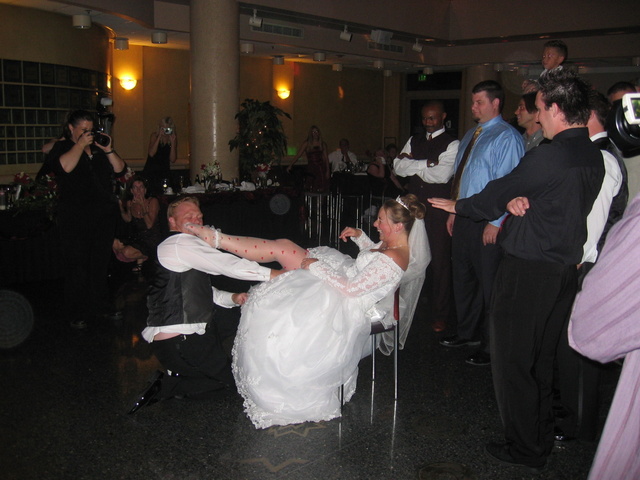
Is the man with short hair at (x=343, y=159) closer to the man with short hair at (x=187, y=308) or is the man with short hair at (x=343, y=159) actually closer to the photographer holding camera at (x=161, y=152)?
the photographer holding camera at (x=161, y=152)

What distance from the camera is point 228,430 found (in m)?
3.10

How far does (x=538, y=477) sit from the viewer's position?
271 centimetres

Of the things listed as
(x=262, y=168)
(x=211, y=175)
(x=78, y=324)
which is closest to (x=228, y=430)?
(x=78, y=324)

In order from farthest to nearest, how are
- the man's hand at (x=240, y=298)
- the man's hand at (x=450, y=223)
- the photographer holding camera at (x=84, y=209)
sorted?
the photographer holding camera at (x=84, y=209) < the man's hand at (x=450, y=223) < the man's hand at (x=240, y=298)

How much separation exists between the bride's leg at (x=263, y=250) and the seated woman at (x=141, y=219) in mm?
3036

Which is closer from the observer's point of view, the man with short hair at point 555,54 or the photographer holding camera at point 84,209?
the man with short hair at point 555,54

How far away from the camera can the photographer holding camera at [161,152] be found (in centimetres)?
816

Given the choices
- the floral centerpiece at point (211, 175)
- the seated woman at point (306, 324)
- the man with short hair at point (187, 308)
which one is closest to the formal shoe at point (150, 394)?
the man with short hair at point (187, 308)

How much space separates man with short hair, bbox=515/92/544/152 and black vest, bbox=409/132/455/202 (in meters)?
0.59

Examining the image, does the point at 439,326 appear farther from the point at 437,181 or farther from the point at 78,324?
the point at 78,324

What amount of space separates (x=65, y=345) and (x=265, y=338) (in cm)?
200

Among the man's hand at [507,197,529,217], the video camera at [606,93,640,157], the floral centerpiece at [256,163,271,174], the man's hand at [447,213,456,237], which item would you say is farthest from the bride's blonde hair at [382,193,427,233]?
the floral centerpiece at [256,163,271,174]

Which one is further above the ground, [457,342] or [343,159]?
[343,159]

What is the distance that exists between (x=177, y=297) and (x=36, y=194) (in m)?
3.29
